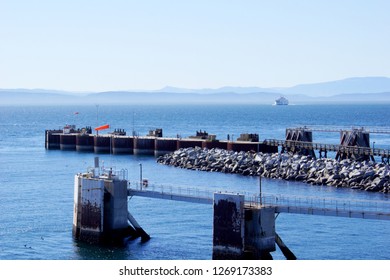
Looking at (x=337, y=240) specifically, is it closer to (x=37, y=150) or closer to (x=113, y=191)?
(x=113, y=191)

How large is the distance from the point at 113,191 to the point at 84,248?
11.5 ft

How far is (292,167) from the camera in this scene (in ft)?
246

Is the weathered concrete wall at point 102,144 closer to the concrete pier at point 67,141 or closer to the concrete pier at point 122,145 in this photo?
the concrete pier at point 122,145

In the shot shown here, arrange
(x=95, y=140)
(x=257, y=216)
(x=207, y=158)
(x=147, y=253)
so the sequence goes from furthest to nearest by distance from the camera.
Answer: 1. (x=95, y=140)
2. (x=207, y=158)
3. (x=147, y=253)
4. (x=257, y=216)

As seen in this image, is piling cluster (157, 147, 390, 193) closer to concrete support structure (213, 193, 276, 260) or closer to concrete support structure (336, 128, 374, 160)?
concrete support structure (336, 128, 374, 160)

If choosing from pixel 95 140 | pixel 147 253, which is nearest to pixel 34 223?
pixel 147 253

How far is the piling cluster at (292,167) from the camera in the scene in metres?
68.1

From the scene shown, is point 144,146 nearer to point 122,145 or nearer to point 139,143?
point 139,143

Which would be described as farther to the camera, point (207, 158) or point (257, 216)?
point (207, 158)

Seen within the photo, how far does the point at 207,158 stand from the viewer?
84562 millimetres

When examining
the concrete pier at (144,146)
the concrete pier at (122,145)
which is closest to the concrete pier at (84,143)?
the concrete pier at (122,145)

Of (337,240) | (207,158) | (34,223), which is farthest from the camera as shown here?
(207,158)

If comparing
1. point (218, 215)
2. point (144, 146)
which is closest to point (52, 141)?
point (144, 146)

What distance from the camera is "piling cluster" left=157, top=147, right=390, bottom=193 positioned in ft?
224
